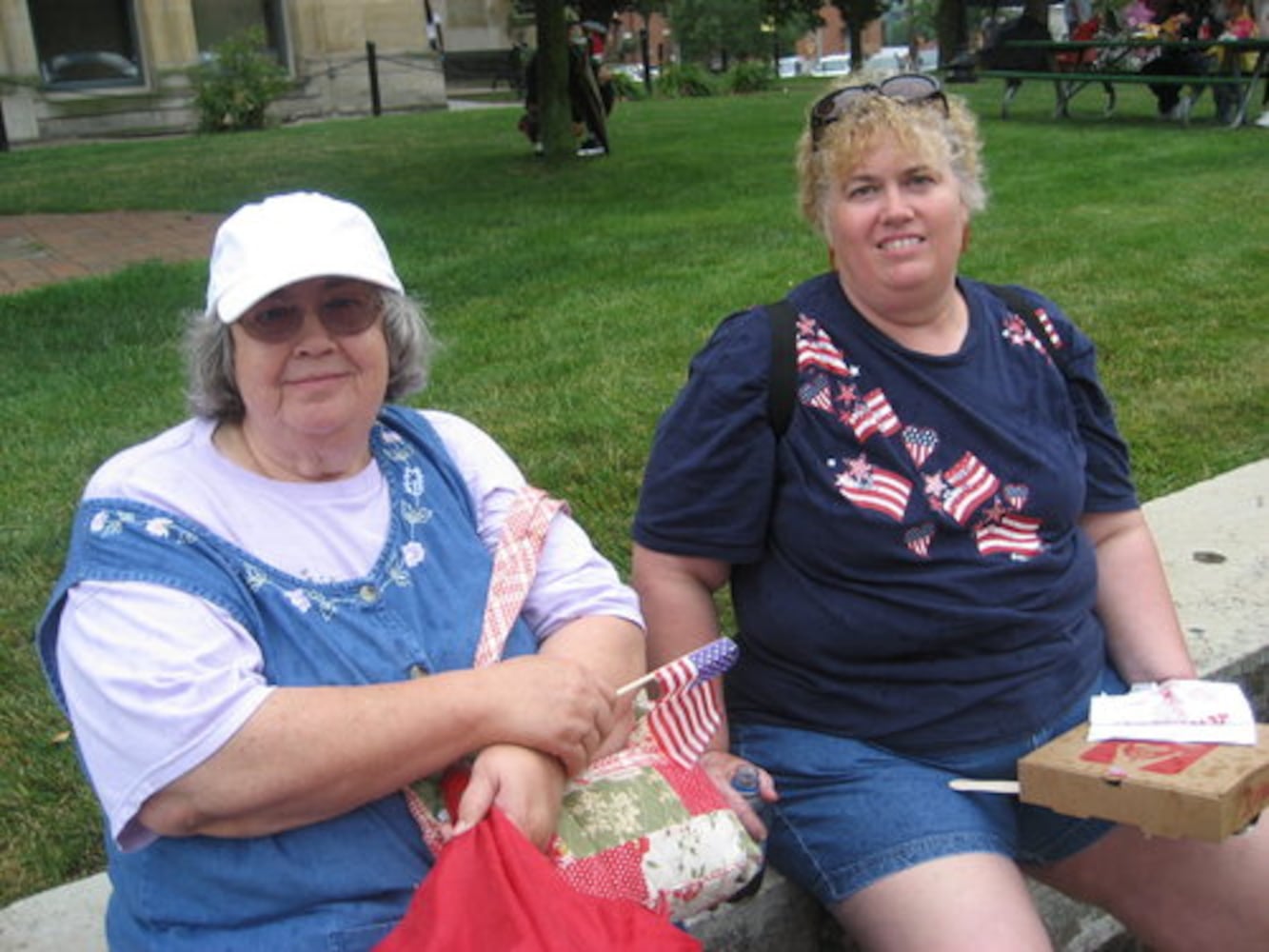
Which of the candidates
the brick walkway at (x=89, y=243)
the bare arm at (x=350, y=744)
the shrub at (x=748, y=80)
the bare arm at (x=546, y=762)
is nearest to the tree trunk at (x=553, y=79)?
the brick walkway at (x=89, y=243)

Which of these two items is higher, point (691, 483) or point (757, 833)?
point (691, 483)

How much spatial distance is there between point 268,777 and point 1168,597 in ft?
5.41

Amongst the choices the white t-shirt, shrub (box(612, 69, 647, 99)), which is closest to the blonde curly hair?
the white t-shirt

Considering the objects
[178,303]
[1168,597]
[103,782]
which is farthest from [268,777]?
[178,303]

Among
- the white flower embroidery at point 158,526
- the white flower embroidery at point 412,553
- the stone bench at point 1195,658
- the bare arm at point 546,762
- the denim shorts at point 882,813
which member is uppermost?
the white flower embroidery at point 158,526

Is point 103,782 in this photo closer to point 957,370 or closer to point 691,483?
point 691,483

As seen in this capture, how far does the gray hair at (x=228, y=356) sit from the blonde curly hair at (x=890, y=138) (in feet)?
2.44

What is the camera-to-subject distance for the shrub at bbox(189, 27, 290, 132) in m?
21.2

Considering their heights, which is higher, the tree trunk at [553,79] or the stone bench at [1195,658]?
the tree trunk at [553,79]

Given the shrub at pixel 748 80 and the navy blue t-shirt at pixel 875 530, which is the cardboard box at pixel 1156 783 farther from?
the shrub at pixel 748 80

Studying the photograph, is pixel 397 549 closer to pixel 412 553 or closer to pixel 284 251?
pixel 412 553

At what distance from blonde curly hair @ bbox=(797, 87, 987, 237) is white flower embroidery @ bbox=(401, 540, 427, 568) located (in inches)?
36.8

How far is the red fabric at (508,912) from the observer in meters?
1.54

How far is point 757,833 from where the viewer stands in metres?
2.11
